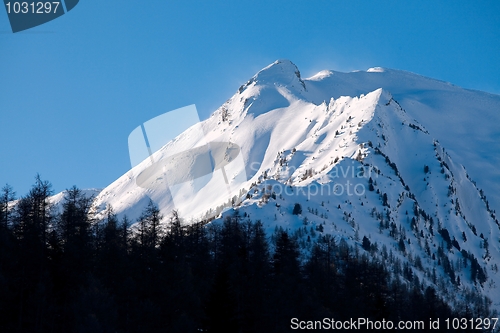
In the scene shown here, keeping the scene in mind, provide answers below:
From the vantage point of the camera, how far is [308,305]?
67.6m

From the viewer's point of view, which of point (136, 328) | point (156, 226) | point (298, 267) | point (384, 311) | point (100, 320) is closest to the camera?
point (100, 320)

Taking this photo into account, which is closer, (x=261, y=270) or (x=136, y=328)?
(x=136, y=328)

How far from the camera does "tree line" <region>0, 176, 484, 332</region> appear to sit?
57562 mm

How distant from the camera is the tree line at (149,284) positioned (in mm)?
57562

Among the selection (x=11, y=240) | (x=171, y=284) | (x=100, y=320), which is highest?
(x=11, y=240)

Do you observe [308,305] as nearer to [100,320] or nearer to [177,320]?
[177,320]

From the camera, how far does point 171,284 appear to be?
65375 mm

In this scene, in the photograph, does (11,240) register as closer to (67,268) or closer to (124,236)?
(67,268)

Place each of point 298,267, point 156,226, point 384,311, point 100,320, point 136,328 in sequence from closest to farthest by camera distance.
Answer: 1. point 100,320
2. point 136,328
3. point 384,311
4. point 156,226
5. point 298,267

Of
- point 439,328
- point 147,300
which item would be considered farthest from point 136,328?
point 439,328

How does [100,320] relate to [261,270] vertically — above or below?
below

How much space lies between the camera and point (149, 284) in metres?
65.8

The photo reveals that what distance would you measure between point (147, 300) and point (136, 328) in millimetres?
2746

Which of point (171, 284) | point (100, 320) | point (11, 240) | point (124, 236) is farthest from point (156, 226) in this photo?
point (100, 320)
